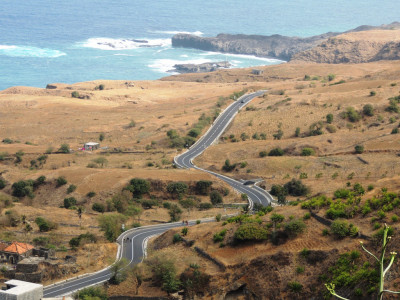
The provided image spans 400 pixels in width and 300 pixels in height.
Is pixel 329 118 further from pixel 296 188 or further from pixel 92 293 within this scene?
pixel 92 293

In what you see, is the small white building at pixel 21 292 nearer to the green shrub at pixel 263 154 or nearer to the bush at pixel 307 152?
the green shrub at pixel 263 154

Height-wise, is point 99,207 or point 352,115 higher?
point 352,115

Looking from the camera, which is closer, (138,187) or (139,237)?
(139,237)

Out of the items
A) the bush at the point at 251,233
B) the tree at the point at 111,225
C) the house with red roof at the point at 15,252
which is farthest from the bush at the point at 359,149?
the house with red roof at the point at 15,252

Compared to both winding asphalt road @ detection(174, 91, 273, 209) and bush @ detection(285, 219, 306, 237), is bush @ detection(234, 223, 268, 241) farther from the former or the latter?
winding asphalt road @ detection(174, 91, 273, 209)

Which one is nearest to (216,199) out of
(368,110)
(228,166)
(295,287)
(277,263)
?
(228,166)

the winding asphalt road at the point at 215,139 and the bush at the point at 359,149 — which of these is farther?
the bush at the point at 359,149

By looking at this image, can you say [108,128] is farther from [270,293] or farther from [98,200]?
[270,293]
